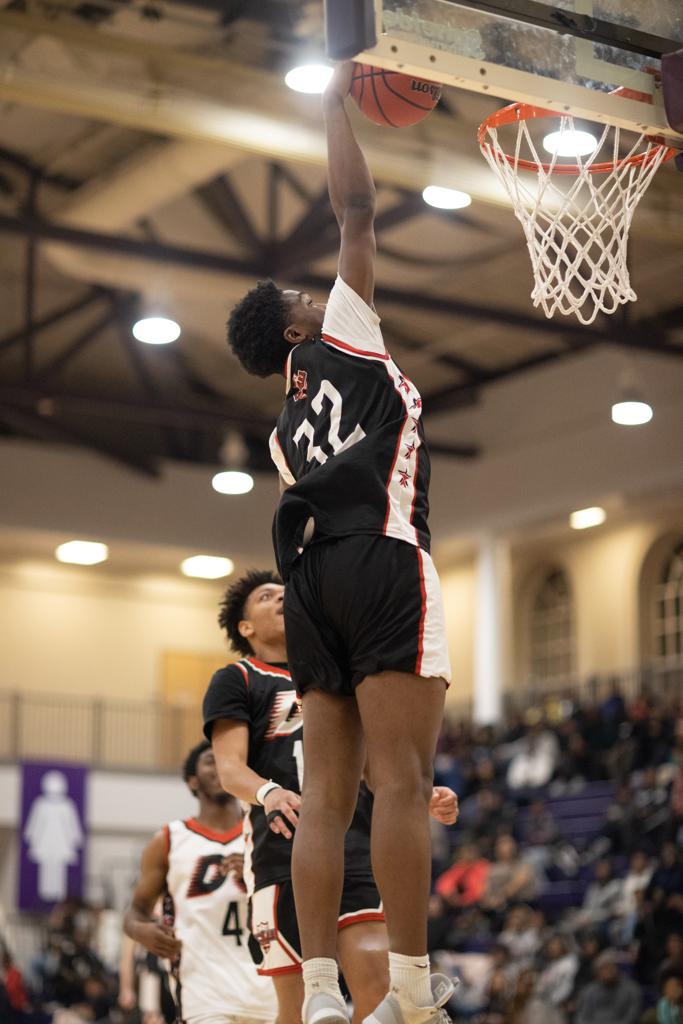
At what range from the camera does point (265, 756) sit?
231 inches

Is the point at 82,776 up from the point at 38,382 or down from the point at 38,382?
down

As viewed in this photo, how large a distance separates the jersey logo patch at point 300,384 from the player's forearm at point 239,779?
1.37 meters

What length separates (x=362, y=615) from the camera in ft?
14.3

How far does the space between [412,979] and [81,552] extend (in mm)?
25586

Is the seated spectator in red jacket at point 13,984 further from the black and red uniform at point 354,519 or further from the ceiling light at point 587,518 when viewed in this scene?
the ceiling light at point 587,518

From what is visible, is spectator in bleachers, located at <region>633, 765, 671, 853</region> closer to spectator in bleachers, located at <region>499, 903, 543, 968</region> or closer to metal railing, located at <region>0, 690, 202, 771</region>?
spectator in bleachers, located at <region>499, 903, 543, 968</region>

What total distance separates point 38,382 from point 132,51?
978 cm

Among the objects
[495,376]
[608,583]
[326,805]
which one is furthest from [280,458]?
[608,583]

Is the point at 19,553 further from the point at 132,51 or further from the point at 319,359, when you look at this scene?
the point at 319,359

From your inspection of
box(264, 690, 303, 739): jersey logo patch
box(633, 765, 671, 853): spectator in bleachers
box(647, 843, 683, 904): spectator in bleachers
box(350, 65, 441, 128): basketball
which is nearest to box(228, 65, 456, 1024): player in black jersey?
box(350, 65, 441, 128): basketball

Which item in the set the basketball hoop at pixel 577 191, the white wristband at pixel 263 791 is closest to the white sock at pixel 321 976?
the white wristband at pixel 263 791

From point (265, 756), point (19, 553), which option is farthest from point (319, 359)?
point (19, 553)

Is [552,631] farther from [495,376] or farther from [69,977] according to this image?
[69,977]

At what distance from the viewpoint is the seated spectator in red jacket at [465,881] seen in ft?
63.9
